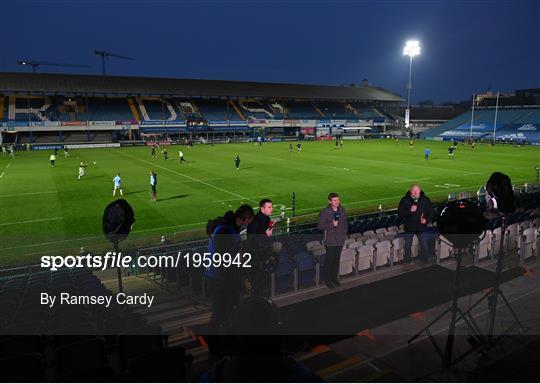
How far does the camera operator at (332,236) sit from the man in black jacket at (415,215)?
2.06 meters

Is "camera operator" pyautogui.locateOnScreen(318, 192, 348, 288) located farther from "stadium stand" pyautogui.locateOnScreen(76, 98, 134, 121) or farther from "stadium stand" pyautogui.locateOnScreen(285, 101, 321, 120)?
"stadium stand" pyautogui.locateOnScreen(285, 101, 321, 120)

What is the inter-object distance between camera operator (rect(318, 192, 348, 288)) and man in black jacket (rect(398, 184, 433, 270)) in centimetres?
206

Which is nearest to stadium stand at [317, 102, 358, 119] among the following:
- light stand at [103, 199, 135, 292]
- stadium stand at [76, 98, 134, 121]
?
stadium stand at [76, 98, 134, 121]

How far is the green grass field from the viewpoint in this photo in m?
18.5

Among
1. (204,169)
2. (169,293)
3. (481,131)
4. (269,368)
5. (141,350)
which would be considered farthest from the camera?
(481,131)

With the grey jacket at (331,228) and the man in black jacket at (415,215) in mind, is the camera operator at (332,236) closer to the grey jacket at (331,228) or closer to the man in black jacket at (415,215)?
the grey jacket at (331,228)

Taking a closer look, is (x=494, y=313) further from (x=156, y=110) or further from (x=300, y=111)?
(x=300, y=111)

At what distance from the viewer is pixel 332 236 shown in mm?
8719

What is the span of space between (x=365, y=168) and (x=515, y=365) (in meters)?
32.6

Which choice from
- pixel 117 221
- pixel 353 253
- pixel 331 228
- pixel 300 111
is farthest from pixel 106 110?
pixel 117 221

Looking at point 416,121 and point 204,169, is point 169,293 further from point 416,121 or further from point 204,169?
point 416,121

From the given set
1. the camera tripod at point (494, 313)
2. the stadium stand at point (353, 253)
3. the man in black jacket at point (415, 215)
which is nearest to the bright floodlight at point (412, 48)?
the stadium stand at point (353, 253)

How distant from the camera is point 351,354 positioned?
601 centimetres

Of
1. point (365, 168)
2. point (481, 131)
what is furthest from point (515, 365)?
point (481, 131)
